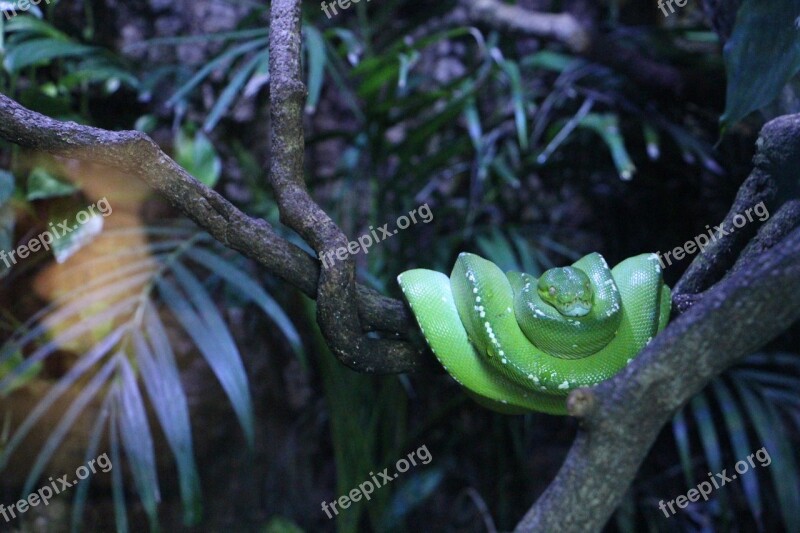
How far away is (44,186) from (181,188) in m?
1.43

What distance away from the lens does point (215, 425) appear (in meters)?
2.90

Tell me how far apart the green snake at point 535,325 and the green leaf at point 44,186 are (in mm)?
1568

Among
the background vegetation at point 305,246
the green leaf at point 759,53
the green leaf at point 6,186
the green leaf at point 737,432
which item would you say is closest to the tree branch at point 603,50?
the background vegetation at point 305,246

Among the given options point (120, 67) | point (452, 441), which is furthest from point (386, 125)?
point (452, 441)

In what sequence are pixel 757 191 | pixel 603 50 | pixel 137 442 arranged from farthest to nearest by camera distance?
pixel 603 50, pixel 137 442, pixel 757 191

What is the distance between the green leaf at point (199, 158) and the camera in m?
2.44

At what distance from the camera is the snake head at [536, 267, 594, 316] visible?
119 cm

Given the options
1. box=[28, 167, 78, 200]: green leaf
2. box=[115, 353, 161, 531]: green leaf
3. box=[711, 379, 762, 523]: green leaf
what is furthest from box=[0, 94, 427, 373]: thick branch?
box=[711, 379, 762, 523]: green leaf

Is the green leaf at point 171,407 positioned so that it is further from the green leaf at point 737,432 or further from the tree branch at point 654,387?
the green leaf at point 737,432

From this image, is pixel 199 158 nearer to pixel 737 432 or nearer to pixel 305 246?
pixel 305 246

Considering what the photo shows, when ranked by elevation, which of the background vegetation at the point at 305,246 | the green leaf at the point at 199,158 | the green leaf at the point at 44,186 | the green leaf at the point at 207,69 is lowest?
the background vegetation at the point at 305,246

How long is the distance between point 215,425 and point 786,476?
232cm

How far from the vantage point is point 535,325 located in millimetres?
1195

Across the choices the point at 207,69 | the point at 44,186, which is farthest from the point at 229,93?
the point at 44,186
